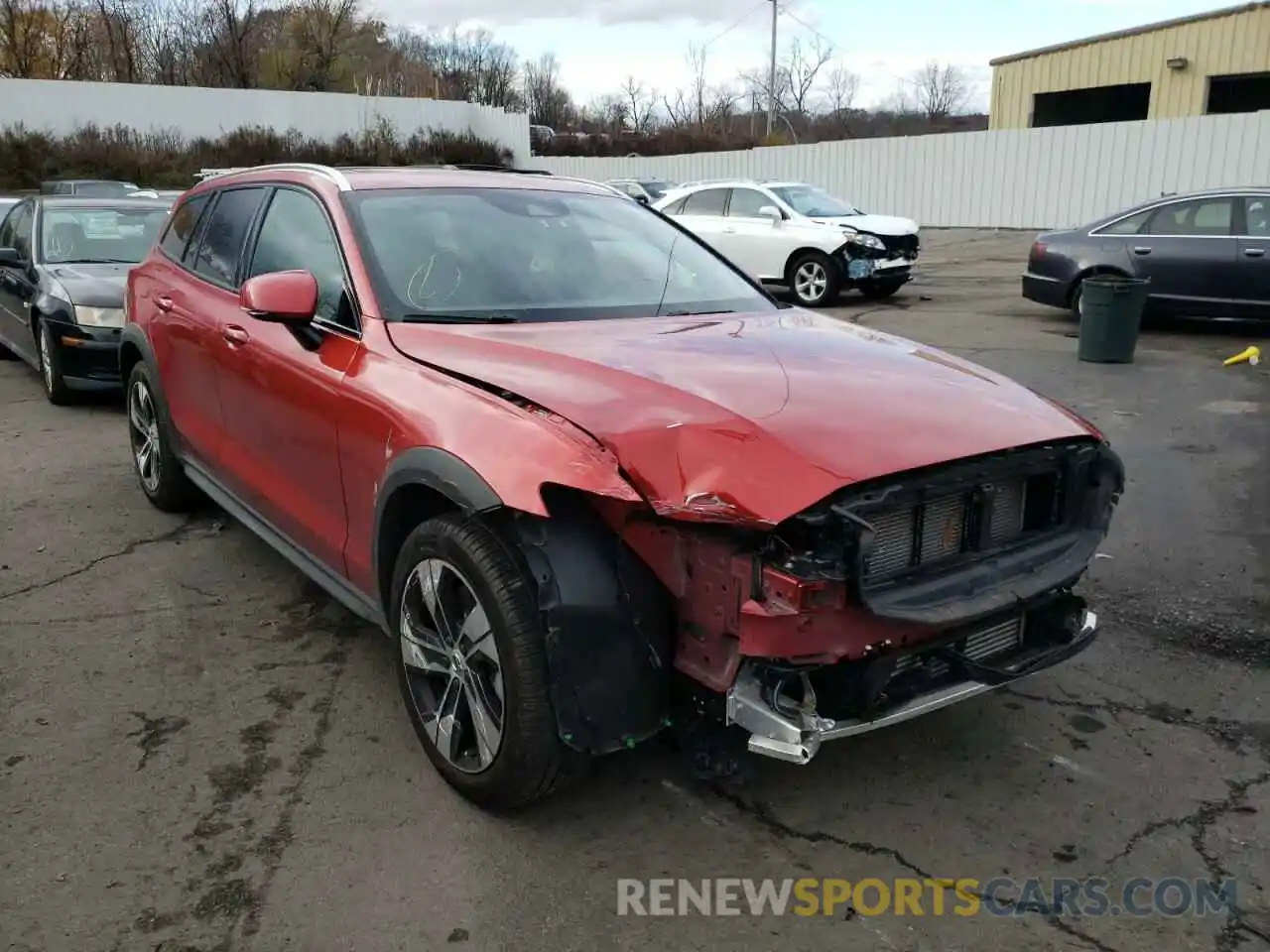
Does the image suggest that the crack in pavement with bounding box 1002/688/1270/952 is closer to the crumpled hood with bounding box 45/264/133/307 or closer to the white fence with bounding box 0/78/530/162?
the crumpled hood with bounding box 45/264/133/307

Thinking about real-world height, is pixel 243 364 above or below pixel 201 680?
above

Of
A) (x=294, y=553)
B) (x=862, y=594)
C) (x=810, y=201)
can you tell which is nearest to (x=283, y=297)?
(x=294, y=553)

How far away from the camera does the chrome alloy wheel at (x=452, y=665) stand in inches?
116

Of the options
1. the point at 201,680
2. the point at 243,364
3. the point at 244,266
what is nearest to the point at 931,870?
the point at 201,680

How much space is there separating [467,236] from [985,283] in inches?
599

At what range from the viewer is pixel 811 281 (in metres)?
14.7

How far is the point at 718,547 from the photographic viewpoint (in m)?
2.62

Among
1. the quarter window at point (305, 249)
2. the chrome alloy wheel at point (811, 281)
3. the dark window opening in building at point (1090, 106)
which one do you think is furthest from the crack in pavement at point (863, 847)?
the dark window opening in building at point (1090, 106)

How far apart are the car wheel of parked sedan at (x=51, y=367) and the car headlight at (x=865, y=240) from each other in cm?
984

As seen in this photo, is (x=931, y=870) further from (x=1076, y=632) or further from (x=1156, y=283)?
(x=1156, y=283)

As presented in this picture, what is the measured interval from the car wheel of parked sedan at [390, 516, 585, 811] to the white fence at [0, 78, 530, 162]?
120 feet

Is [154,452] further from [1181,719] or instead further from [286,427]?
[1181,719]

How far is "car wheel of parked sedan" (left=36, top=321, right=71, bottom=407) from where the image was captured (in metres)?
8.09

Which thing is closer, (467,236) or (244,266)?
(467,236)
